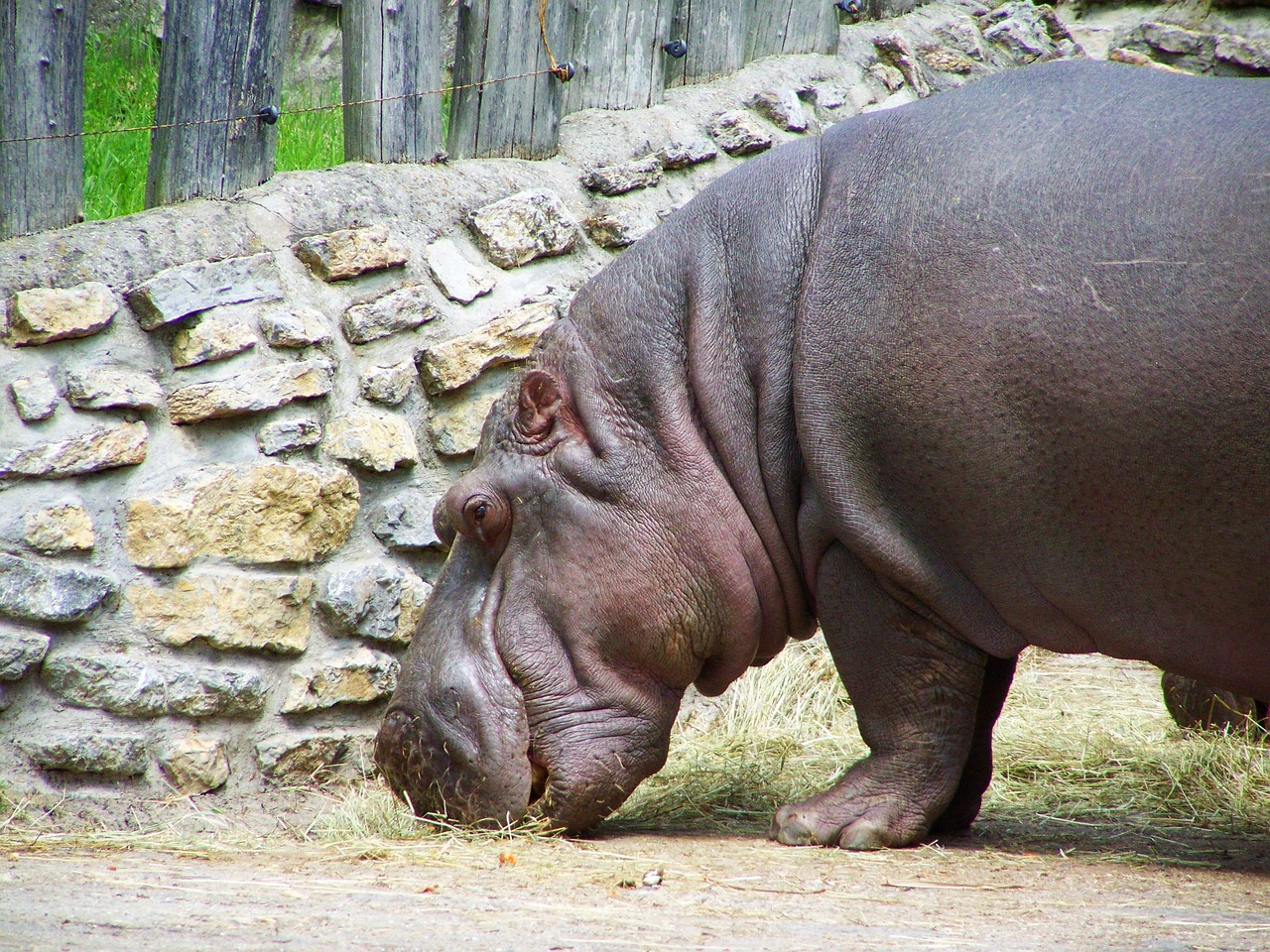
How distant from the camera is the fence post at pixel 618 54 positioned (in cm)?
505

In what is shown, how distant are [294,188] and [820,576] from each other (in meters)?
2.17

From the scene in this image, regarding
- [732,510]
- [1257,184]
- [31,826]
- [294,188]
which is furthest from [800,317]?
[31,826]

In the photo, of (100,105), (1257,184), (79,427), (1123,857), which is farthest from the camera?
(100,105)

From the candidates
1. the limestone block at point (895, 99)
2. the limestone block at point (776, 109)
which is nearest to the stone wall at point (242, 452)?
the limestone block at point (776, 109)

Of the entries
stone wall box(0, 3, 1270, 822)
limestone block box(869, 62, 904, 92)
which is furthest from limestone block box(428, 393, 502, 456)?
limestone block box(869, 62, 904, 92)

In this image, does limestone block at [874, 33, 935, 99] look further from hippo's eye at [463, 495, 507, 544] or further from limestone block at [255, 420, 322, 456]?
hippo's eye at [463, 495, 507, 544]

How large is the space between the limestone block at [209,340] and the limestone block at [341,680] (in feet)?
3.09

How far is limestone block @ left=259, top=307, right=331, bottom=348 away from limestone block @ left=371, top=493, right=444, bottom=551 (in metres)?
0.54

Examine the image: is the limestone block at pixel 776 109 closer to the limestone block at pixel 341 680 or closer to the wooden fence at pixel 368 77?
the wooden fence at pixel 368 77

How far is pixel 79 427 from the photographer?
11.7 ft

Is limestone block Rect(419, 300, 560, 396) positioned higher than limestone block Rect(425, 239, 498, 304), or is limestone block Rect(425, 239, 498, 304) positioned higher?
limestone block Rect(425, 239, 498, 304)

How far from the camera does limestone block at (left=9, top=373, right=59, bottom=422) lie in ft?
11.4

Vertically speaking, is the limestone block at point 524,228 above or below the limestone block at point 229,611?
above

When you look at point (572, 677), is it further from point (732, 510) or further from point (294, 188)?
point (294, 188)
